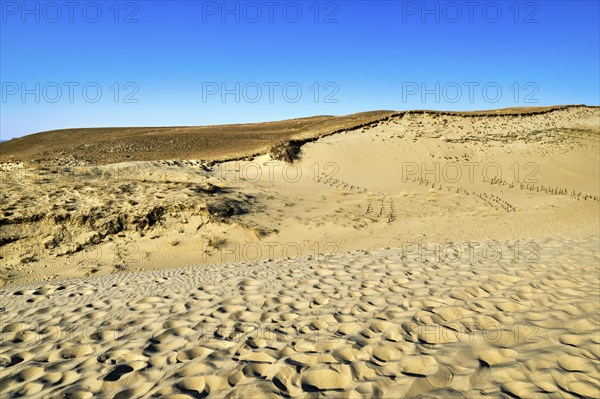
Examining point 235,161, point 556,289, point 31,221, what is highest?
point 235,161

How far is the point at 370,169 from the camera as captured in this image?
17.4 meters

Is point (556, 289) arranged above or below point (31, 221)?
below

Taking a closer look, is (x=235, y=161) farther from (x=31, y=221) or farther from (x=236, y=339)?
(x=236, y=339)

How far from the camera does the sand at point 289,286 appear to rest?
126 inches

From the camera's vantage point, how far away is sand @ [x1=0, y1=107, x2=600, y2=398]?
126 inches

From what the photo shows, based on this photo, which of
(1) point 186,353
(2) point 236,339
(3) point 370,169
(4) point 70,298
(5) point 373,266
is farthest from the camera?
(3) point 370,169

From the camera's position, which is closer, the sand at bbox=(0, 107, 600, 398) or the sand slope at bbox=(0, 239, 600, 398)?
the sand slope at bbox=(0, 239, 600, 398)

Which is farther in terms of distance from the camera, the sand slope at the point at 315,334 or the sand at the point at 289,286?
the sand at the point at 289,286

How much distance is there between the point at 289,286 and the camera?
5582 millimetres

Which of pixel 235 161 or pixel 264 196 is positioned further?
pixel 235 161

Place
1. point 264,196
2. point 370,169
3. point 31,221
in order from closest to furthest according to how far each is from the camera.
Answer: point 31,221 < point 264,196 < point 370,169

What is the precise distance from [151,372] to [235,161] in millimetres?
14705

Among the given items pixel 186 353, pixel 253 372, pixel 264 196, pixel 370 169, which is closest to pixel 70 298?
pixel 186 353

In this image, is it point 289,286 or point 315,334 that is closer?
point 315,334
